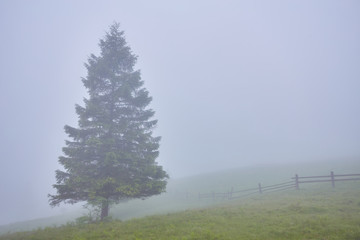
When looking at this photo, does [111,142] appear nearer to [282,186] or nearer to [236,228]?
[236,228]

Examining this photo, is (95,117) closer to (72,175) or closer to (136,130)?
(136,130)

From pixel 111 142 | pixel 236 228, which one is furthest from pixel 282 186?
pixel 111 142

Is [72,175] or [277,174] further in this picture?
[277,174]

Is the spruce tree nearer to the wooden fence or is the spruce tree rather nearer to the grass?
the grass

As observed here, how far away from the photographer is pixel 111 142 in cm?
1254

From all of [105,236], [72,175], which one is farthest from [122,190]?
[72,175]

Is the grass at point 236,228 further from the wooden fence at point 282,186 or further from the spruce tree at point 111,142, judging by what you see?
the wooden fence at point 282,186

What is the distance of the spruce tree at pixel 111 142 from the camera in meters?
12.0

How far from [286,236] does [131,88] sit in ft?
42.3

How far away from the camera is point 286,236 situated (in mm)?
8219

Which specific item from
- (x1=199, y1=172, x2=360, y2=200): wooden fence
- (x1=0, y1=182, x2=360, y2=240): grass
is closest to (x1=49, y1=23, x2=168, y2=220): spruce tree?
(x1=0, y1=182, x2=360, y2=240): grass

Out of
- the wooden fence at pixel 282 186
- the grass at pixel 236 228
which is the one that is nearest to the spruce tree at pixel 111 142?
the grass at pixel 236 228

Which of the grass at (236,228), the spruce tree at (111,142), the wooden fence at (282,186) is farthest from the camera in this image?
the wooden fence at (282,186)

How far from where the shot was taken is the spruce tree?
12031 mm
